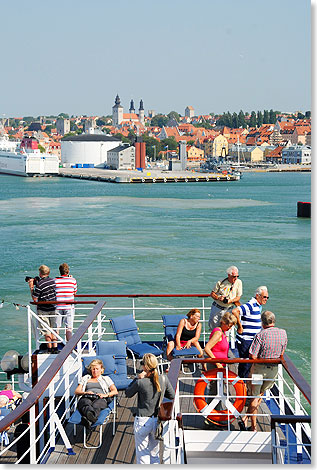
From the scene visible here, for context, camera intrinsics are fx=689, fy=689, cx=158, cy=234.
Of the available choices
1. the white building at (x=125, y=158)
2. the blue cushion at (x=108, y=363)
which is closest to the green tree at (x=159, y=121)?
the white building at (x=125, y=158)

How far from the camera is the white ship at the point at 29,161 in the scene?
282ft

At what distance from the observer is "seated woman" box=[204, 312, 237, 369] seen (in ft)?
12.6

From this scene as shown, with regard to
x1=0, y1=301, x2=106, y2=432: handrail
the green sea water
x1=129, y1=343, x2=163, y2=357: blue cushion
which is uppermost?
x1=0, y1=301, x2=106, y2=432: handrail

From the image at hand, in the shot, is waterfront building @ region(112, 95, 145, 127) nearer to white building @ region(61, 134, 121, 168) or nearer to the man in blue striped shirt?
white building @ region(61, 134, 121, 168)

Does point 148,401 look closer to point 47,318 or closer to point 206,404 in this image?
point 206,404

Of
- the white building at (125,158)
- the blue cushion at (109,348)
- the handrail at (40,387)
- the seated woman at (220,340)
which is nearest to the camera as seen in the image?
the handrail at (40,387)

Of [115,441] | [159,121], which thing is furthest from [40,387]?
[159,121]

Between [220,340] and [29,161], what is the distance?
83.8 metres

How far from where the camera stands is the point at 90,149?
107 meters

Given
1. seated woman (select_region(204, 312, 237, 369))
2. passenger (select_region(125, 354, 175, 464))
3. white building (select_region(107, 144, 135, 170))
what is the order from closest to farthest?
passenger (select_region(125, 354, 175, 464)) < seated woman (select_region(204, 312, 237, 369)) < white building (select_region(107, 144, 135, 170))

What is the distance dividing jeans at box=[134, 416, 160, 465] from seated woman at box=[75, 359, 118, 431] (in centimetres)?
49

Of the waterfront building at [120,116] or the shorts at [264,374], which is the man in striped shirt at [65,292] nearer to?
the shorts at [264,374]

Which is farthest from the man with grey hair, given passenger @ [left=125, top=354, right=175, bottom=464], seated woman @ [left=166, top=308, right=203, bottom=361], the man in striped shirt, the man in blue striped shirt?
passenger @ [left=125, top=354, right=175, bottom=464]

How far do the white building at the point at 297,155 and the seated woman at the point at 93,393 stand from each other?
373ft
